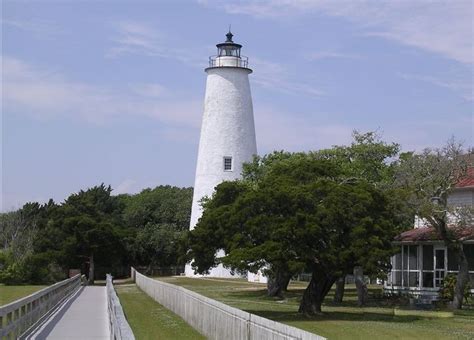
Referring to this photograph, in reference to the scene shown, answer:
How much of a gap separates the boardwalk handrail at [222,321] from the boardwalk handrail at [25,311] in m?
4.35

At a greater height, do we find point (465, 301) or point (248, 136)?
point (248, 136)

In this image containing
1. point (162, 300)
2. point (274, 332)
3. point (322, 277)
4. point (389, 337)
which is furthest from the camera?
point (162, 300)

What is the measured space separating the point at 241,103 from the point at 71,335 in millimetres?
42888

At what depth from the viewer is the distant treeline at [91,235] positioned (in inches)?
2293

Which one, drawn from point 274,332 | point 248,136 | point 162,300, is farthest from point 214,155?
point 274,332

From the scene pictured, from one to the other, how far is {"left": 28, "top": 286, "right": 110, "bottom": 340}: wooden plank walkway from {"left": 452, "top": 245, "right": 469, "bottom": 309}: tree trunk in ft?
45.9

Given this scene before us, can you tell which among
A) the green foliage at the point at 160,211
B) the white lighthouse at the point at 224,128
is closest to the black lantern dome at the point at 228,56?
the white lighthouse at the point at 224,128

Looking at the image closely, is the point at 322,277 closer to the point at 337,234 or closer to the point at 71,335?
the point at 337,234

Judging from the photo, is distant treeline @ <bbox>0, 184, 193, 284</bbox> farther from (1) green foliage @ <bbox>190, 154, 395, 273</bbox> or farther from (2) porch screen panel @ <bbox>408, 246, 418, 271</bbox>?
(1) green foliage @ <bbox>190, 154, 395, 273</bbox>

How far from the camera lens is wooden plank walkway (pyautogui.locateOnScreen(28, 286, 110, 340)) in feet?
68.7

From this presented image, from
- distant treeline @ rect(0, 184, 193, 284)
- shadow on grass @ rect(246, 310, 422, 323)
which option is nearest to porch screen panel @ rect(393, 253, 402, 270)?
shadow on grass @ rect(246, 310, 422, 323)

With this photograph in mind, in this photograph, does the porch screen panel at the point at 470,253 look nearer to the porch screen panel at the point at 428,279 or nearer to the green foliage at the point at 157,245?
the porch screen panel at the point at 428,279

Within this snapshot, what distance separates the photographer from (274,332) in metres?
12.8

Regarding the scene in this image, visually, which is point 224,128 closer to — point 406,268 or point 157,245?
point 157,245
